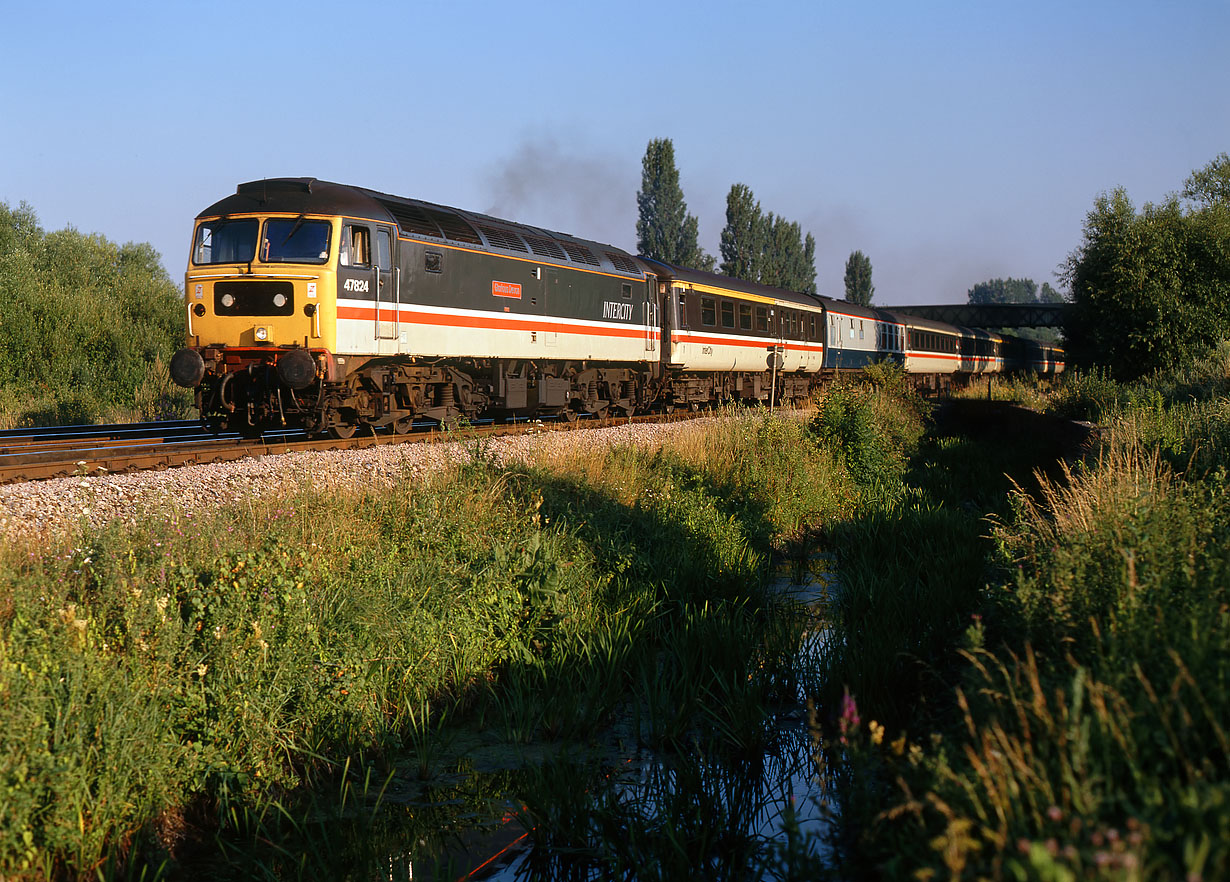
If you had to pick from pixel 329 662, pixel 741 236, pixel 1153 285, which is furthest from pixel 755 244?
pixel 329 662

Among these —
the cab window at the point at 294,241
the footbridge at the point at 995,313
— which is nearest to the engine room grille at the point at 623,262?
the cab window at the point at 294,241

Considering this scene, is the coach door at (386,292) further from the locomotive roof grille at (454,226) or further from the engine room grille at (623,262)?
the engine room grille at (623,262)

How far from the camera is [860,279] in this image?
83.7m

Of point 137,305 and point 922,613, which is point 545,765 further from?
point 137,305

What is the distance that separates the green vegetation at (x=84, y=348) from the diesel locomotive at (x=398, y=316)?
7.53m

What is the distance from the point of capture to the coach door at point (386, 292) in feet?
41.8

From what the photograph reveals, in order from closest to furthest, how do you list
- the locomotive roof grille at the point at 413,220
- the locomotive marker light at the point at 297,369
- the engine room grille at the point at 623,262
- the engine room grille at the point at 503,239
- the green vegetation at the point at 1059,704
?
1. the green vegetation at the point at 1059,704
2. the locomotive marker light at the point at 297,369
3. the locomotive roof grille at the point at 413,220
4. the engine room grille at the point at 503,239
5. the engine room grille at the point at 623,262

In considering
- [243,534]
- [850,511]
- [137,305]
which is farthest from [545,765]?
[137,305]

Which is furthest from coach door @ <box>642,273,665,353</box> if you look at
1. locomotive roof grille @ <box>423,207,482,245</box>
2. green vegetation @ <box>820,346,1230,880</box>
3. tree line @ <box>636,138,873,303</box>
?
tree line @ <box>636,138,873,303</box>

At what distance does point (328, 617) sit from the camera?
5.83 metres

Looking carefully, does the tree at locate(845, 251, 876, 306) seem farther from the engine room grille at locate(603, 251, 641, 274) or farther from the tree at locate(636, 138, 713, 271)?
the engine room grille at locate(603, 251, 641, 274)

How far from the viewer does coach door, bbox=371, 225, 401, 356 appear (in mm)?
12742

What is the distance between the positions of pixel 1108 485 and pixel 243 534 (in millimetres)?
5797

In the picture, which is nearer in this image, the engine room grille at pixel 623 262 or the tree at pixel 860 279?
the engine room grille at pixel 623 262
